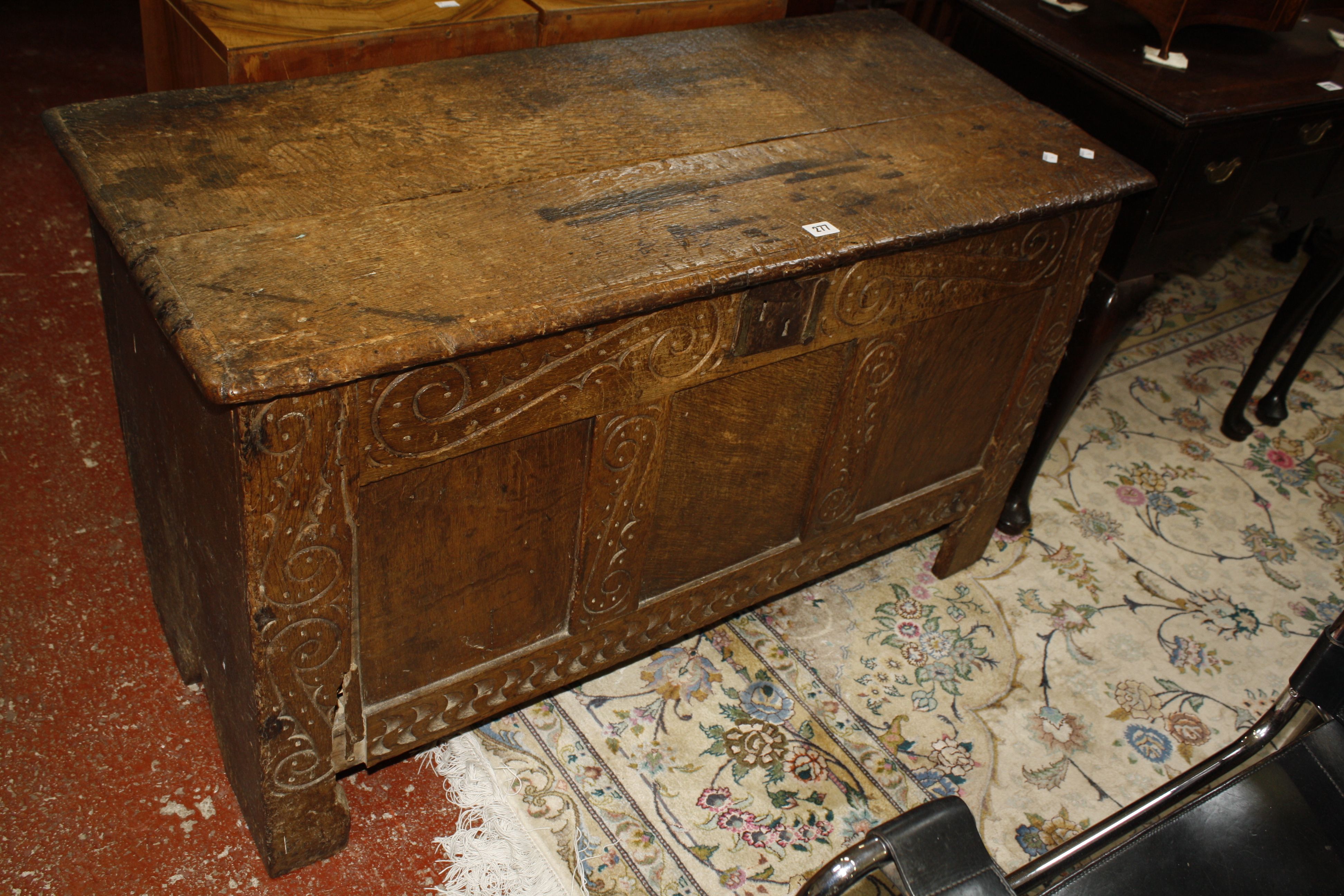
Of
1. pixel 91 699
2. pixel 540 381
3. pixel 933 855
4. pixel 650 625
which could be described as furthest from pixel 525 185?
pixel 91 699

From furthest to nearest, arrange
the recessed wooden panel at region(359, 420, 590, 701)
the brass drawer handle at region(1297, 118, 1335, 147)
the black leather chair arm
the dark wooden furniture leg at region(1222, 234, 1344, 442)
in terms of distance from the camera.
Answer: the dark wooden furniture leg at region(1222, 234, 1344, 442) → the brass drawer handle at region(1297, 118, 1335, 147) → the recessed wooden panel at region(359, 420, 590, 701) → the black leather chair arm

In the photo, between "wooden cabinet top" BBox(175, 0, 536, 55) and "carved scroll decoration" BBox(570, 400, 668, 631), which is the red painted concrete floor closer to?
"carved scroll decoration" BBox(570, 400, 668, 631)

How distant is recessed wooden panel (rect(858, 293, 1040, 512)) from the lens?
168 centimetres

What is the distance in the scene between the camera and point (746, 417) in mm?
1534

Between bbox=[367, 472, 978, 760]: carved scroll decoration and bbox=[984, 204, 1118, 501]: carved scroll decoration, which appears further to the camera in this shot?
bbox=[984, 204, 1118, 501]: carved scroll decoration

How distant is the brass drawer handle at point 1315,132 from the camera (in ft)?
6.07

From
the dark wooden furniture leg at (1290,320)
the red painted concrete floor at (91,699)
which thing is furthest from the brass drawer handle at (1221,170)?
the red painted concrete floor at (91,699)

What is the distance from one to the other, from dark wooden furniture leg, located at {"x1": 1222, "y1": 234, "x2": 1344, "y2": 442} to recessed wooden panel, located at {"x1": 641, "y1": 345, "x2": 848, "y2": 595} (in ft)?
4.30

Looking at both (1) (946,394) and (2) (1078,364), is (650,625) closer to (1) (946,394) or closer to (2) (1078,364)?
(1) (946,394)

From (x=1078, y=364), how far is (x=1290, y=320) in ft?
2.41

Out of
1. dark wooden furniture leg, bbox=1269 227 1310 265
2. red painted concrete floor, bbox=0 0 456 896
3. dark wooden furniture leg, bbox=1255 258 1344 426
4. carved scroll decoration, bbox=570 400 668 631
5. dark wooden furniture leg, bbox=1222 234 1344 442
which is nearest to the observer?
carved scroll decoration, bbox=570 400 668 631

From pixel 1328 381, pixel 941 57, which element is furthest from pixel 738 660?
pixel 1328 381

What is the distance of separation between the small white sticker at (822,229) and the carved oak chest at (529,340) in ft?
0.04

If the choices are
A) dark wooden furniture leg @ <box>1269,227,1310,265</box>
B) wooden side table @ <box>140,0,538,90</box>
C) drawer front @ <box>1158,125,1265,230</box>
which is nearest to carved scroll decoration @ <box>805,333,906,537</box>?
drawer front @ <box>1158,125,1265,230</box>
